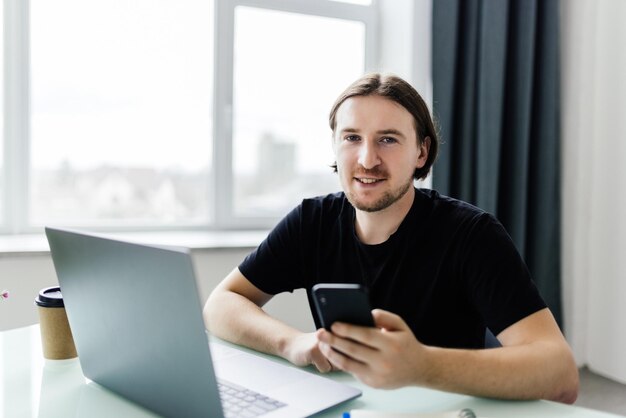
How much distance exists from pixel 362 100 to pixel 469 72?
1544 mm

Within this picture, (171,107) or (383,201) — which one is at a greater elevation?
(171,107)

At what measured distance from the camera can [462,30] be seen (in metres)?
2.89

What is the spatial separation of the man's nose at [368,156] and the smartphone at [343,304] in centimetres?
67

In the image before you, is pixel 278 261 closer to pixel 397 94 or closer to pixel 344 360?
pixel 397 94

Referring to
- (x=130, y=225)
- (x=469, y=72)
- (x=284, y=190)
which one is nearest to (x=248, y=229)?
(x=284, y=190)

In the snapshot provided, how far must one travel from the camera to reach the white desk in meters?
0.95

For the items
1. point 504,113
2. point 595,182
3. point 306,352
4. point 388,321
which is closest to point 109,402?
point 306,352

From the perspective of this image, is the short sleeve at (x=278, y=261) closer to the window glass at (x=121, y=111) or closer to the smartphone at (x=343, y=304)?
the smartphone at (x=343, y=304)

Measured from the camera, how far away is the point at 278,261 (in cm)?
159

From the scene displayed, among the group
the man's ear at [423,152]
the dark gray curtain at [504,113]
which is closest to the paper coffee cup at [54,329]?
the man's ear at [423,152]

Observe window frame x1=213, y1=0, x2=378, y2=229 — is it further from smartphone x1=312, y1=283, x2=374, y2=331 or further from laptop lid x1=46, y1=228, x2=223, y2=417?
smartphone x1=312, y1=283, x2=374, y2=331

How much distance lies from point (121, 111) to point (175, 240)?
627mm

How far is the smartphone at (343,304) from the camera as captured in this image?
0.77 metres

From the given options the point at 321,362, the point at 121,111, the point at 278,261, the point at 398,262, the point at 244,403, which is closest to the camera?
the point at 244,403
